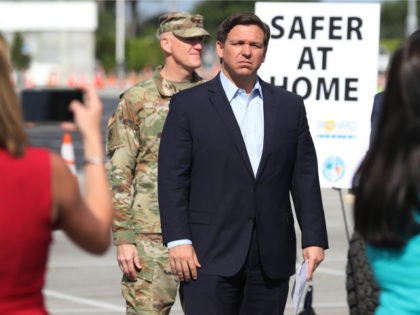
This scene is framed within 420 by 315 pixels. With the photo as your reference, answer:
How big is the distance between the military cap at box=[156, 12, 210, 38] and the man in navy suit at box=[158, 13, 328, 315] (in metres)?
1.10

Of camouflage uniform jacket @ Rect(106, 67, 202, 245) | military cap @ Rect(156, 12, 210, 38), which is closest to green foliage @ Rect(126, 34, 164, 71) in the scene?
military cap @ Rect(156, 12, 210, 38)

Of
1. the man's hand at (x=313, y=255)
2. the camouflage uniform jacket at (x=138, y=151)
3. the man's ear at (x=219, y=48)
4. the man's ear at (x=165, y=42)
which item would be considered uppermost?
the man's ear at (x=219, y=48)

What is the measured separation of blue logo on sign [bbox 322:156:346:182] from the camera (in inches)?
356

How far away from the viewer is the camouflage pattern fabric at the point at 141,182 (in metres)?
6.88

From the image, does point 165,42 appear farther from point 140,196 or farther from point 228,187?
point 228,187

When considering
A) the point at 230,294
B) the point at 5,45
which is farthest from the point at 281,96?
the point at 5,45

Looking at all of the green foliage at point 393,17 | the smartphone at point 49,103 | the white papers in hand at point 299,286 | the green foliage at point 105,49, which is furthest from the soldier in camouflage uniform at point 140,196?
the green foliage at point 393,17

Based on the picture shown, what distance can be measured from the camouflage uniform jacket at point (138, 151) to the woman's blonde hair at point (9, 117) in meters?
3.17

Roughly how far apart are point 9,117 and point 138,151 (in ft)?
11.0

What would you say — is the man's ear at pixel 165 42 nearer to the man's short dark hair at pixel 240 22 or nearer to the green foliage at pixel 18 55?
the man's short dark hair at pixel 240 22

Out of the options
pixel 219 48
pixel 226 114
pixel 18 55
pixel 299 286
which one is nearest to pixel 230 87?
pixel 226 114

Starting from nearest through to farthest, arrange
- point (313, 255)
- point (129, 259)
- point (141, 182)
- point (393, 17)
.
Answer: point (313, 255) < point (129, 259) < point (141, 182) < point (393, 17)

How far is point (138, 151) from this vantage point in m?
6.98

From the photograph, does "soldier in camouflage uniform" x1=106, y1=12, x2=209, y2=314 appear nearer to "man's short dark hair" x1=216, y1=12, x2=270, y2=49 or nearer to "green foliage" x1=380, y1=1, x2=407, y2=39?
"man's short dark hair" x1=216, y1=12, x2=270, y2=49
